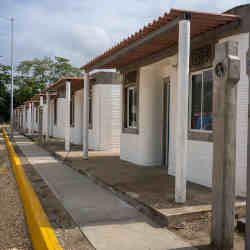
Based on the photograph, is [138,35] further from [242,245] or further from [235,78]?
[242,245]

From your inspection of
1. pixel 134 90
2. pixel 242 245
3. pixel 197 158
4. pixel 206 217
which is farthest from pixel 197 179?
pixel 134 90

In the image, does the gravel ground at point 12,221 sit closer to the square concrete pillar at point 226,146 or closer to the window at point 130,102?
the square concrete pillar at point 226,146

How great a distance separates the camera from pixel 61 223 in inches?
186

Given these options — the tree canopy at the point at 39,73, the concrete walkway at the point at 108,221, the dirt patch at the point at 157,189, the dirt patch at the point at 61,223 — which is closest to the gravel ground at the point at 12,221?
the dirt patch at the point at 61,223

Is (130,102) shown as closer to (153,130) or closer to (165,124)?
(153,130)

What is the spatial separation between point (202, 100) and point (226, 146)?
3402 millimetres

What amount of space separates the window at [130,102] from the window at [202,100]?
9.25ft

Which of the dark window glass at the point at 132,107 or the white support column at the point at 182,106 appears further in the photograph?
the dark window glass at the point at 132,107

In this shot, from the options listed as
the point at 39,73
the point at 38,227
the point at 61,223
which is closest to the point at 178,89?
the point at 61,223

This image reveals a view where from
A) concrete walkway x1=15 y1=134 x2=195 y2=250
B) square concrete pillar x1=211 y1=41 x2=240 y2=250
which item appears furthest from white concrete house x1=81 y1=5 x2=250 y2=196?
square concrete pillar x1=211 y1=41 x2=240 y2=250

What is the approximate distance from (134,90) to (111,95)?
3719 mm

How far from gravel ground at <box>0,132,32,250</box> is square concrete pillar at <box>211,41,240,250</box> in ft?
7.70

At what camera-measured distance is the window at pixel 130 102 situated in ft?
32.5

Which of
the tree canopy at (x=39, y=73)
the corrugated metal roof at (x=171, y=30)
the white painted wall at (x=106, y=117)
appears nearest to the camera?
the corrugated metal roof at (x=171, y=30)
